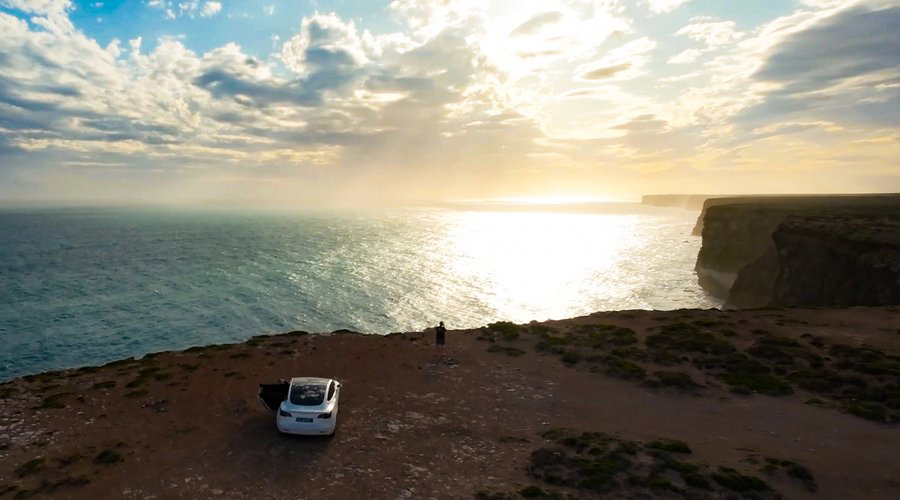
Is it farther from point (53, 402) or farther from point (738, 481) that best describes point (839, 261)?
point (53, 402)

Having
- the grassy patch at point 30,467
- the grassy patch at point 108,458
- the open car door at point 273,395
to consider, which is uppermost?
the open car door at point 273,395

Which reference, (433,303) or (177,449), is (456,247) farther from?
(177,449)

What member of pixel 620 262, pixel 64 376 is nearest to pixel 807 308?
pixel 64 376

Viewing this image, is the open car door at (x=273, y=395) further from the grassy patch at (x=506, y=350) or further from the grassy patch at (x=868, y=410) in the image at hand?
the grassy patch at (x=868, y=410)

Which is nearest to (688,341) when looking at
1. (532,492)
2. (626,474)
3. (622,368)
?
(622,368)

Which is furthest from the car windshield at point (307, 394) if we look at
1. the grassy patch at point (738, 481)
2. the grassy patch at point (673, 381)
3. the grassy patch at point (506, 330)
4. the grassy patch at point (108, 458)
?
the grassy patch at point (673, 381)

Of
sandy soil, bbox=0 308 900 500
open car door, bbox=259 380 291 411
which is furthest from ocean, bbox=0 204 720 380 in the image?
open car door, bbox=259 380 291 411

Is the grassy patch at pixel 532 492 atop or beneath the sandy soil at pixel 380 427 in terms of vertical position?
atop

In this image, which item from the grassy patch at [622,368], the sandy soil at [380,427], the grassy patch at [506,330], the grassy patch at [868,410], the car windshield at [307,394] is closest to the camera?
the sandy soil at [380,427]
